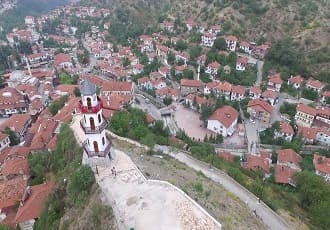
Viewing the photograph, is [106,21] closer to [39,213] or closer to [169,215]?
[39,213]

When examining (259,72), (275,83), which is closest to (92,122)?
(275,83)

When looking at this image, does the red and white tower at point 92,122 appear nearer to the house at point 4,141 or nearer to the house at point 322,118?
the house at point 4,141

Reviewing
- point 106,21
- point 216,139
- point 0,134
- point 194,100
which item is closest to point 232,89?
point 194,100

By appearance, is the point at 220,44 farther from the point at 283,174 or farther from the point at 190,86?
the point at 283,174

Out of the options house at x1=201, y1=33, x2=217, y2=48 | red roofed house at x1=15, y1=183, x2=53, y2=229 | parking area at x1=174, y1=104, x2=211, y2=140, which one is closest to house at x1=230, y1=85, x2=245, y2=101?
parking area at x1=174, y1=104, x2=211, y2=140

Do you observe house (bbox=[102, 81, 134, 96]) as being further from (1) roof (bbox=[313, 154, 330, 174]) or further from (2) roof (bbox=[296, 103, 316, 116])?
(1) roof (bbox=[313, 154, 330, 174])

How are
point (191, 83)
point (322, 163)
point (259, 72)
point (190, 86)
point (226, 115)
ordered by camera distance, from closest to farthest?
point (322, 163), point (226, 115), point (190, 86), point (191, 83), point (259, 72)
